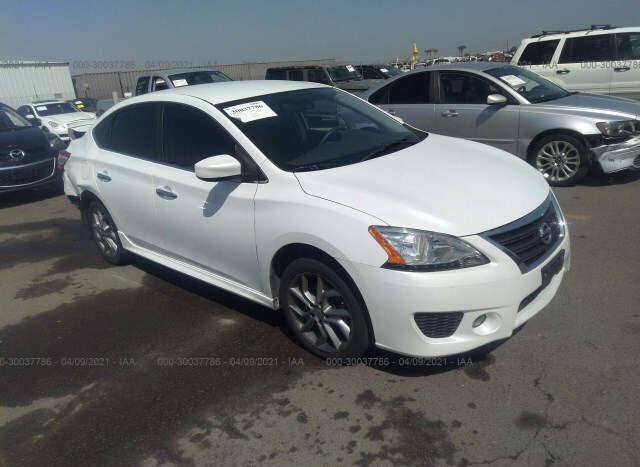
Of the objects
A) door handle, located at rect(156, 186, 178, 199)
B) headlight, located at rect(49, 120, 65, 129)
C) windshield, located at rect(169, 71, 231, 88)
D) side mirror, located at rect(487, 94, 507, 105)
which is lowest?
headlight, located at rect(49, 120, 65, 129)

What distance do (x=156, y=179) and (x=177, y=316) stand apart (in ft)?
3.57

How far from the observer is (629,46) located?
9.09 meters

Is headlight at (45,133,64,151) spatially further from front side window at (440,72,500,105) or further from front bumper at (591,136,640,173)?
front bumper at (591,136,640,173)

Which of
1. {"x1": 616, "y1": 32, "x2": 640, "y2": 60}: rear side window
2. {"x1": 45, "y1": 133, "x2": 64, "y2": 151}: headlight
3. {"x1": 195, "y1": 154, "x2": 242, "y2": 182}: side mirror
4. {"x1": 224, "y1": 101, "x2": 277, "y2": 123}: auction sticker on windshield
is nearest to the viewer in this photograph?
{"x1": 195, "y1": 154, "x2": 242, "y2": 182}: side mirror

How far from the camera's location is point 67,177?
217 inches

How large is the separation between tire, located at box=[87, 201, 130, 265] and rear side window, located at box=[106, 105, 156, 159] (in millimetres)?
676

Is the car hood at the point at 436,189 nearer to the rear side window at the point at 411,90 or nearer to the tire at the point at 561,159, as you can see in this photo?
the tire at the point at 561,159

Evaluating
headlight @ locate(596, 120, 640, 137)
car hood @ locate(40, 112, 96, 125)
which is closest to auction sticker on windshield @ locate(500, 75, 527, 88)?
headlight @ locate(596, 120, 640, 137)

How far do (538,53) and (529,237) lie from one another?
8.26 meters

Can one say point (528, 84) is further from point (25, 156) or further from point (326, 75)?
point (326, 75)

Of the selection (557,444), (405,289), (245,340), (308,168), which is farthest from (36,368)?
(557,444)

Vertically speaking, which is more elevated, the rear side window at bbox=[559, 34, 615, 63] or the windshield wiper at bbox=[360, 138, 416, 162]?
the rear side window at bbox=[559, 34, 615, 63]

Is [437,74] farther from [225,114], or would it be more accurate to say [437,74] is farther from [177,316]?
[177,316]

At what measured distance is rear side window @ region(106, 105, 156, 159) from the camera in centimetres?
436
